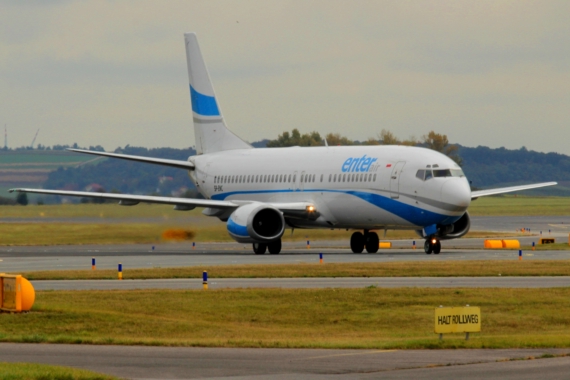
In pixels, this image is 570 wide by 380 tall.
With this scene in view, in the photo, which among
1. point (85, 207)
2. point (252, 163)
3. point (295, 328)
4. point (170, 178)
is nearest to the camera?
point (295, 328)

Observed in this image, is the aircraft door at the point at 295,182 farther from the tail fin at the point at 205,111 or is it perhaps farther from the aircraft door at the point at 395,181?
the tail fin at the point at 205,111

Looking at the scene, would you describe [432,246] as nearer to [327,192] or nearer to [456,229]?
[456,229]

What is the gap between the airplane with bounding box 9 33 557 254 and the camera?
47.5 meters

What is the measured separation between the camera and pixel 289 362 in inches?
719

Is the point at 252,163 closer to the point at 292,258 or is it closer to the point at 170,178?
the point at 292,258

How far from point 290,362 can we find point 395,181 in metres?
30.4

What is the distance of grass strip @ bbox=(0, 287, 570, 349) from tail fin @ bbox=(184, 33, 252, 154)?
3030cm

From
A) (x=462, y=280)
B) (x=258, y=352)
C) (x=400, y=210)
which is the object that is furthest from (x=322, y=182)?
(x=258, y=352)

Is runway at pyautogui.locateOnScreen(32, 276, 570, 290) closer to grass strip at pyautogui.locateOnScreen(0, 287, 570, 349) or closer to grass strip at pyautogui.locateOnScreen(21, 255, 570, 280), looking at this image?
grass strip at pyautogui.locateOnScreen(21, 255, 570, 280)

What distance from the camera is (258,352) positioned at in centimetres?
1970

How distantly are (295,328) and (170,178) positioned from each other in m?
58.6

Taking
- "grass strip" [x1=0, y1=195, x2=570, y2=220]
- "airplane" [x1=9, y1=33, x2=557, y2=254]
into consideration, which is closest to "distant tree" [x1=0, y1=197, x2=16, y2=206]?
"grass strip" [x1=0, y1=195, x2=570, y2=220]

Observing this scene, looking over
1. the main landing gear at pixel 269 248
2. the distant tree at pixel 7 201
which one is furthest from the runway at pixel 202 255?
the distant tree at pixel 7 201

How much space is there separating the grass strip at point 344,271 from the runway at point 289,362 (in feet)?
56.0
